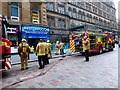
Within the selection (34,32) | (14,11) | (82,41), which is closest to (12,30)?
(14,11)

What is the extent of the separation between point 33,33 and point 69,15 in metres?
13.3

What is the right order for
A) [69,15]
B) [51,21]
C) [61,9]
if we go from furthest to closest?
1. [69,15]
2. [61,9]
3. [51,21]

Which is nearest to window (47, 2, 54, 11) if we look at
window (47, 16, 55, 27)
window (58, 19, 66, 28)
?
window (47, 16, 55, 27)

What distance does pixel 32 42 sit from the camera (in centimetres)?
1736

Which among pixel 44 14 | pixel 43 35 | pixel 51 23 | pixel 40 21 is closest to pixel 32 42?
pixel 43 35

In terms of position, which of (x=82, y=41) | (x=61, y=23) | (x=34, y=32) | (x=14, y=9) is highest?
(x=14, y=9)

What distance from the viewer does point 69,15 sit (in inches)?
1063

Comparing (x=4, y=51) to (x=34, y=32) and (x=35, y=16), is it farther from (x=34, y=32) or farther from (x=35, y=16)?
(x=35, y=16)

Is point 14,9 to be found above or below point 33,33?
above

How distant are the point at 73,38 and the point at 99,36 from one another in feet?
10.8

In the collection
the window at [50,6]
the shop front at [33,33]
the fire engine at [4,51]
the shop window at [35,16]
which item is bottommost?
the fire engine at [4,51]

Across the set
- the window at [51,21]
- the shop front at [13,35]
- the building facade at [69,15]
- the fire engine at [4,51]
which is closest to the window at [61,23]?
the building facade at [69,15]

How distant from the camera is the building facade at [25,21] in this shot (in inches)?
567

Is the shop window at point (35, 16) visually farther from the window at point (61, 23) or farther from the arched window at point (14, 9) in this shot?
the window at point (61, 23)
